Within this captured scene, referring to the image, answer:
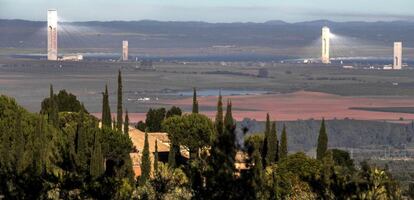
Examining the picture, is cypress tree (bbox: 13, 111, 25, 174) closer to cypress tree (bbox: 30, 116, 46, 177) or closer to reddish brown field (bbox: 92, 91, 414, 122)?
cypress tree (bbox: 30, 116, 46, 177)

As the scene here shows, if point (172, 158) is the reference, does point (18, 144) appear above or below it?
above

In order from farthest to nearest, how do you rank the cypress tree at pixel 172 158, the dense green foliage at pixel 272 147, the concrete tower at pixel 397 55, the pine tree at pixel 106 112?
1. the concrete tower at pixel 397 55
2. the pine tree at pixel 106 112
3. the dense green foliage at pixel 272 147
4. the cypress tree at pixel 172 158

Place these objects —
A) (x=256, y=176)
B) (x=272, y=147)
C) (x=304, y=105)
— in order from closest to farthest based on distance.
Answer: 1. (x=256, y=176)
2. (x=272, y=147)
3. (x=304, y=105)

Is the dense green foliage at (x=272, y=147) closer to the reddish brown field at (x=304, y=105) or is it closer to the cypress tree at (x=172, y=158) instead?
the cypress tree at (x=172, y=158)

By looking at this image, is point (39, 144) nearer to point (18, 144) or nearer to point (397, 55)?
point (18, 144)

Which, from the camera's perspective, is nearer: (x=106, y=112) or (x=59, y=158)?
(x=59, y=158)

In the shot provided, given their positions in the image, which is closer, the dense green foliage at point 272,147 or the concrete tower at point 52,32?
the dense green foliage at point 272,147

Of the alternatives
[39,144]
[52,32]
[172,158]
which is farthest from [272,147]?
[52,32]

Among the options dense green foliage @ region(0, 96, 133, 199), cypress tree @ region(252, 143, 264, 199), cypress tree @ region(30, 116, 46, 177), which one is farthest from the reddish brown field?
cypress tree @ region(252, 143, 264, 199)

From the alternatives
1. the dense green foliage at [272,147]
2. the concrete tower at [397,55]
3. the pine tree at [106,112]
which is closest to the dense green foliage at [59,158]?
the pine tree at [106,112]
